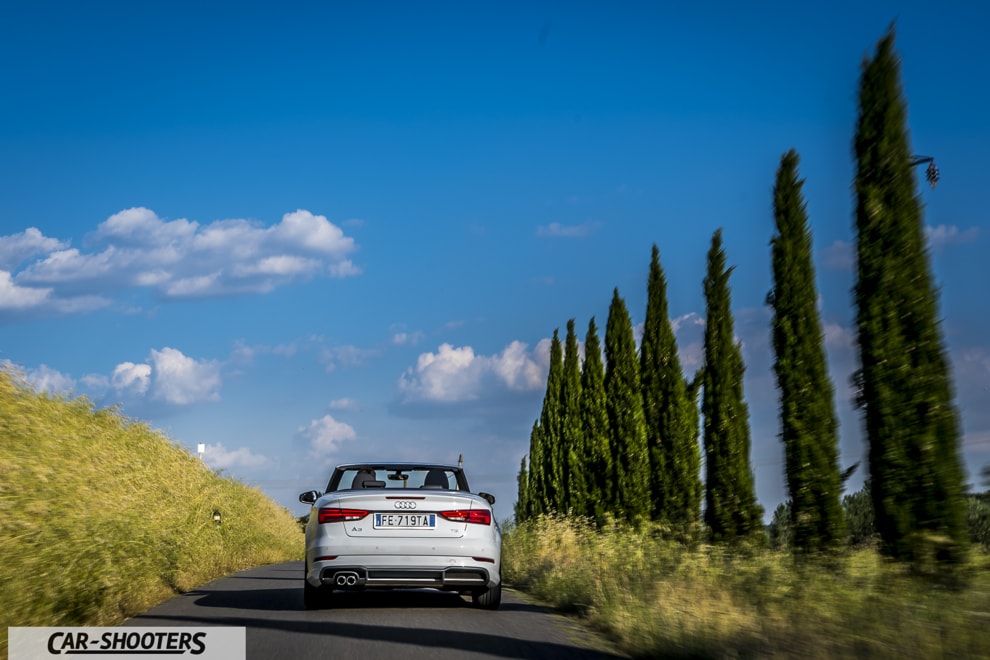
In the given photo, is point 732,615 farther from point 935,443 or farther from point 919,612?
point 935,443

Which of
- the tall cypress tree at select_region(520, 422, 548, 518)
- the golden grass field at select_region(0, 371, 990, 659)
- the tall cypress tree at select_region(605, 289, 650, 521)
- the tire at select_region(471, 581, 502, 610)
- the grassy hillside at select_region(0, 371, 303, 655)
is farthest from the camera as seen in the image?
the tall cypress tree at select_region(520, 422, 548, 518)

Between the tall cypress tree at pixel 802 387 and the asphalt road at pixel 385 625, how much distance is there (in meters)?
3.99

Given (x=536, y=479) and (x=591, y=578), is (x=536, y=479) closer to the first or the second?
(x=536, y=479)

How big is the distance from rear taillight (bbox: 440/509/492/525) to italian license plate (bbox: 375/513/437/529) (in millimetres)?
162

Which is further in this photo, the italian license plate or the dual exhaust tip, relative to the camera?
the italian license plate

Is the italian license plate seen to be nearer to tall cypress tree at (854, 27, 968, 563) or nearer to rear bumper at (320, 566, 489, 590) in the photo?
rear bumper at (320, 566, 489, 590)

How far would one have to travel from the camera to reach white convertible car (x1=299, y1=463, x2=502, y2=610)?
1140 centimetres

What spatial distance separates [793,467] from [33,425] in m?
9.80

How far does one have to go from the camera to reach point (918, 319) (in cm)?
1108

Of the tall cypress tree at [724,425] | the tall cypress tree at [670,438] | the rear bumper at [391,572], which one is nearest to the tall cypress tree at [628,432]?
the tall cypress tree at [670,438]

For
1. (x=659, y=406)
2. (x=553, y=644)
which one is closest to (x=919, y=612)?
(x=553, y=644)

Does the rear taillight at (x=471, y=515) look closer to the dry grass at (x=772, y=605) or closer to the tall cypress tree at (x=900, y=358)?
the dry grass at (x=772, y=605)

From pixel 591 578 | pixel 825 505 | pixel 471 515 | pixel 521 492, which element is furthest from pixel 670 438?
pixel 521 492

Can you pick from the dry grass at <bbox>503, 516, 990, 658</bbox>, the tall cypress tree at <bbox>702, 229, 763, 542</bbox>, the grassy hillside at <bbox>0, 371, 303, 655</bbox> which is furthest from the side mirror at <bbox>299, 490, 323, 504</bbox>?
the tall cypress tree at <bbox>702, 229, 763, 542</bbox>
